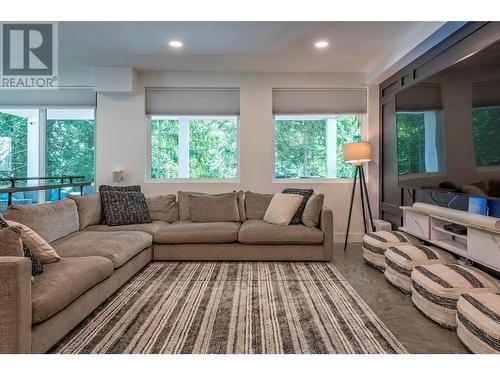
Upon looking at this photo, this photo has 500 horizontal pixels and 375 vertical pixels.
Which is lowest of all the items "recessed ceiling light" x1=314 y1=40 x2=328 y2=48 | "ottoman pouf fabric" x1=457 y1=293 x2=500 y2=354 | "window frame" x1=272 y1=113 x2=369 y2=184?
"ottoman pouf fabric" x1=457 y1=293 x2=500 y2=354

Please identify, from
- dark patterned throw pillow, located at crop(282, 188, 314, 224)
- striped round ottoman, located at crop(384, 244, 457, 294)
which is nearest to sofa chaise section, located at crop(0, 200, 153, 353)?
dark patterned throw pillow, located at crop(282, 188, 314, 224)

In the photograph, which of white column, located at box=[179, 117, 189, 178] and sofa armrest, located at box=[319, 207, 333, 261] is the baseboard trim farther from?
white column, located at box=[179, 117, 189, 178]

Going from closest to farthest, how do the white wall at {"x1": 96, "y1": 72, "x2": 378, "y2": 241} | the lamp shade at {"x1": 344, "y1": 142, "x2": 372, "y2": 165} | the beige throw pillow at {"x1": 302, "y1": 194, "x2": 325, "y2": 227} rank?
the beige throw pillow at {"x1": 302, "y1": 194, "x2": 325, "y2": 227}
the lamp shade at {"x1": 344, "y1": 142, "x2": 372, "y2": 165}
the white wall at {"x1": 96, "y1": 72, "x2": 378, "y2": 241}

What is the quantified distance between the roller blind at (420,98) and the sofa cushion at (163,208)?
313 centimetres

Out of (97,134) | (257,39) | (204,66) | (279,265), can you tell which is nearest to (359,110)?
(257,39)

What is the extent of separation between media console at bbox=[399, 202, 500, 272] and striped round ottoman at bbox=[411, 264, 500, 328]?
180 mm

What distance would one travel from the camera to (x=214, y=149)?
4.88 metres

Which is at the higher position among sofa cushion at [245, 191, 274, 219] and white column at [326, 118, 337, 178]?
white column at [326, 118, 337, 178]

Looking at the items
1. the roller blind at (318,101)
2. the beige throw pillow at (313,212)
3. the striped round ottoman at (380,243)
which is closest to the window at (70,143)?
the roller blind at (318,101)

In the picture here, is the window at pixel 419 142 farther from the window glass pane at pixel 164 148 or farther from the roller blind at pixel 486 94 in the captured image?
the window glass pane at pixel 164 148

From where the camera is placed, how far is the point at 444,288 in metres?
2.04

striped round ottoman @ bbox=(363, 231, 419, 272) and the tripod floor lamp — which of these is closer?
striped round ottoman @ bbox=(363, 231, 419, 272)

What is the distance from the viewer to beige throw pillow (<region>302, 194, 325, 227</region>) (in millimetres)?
3748
